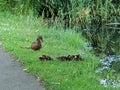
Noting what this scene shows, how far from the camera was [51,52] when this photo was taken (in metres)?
11.0

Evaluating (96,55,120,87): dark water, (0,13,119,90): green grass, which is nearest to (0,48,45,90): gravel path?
(0,13,119,90): green grass

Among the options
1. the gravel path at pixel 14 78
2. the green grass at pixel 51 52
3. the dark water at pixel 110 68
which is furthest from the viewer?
the dark water at pixel 110 68

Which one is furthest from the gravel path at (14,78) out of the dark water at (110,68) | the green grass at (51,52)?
the dark water at (110,68)

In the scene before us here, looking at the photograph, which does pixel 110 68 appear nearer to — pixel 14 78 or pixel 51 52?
pixel 51 52

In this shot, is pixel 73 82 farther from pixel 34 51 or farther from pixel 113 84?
pixel 34 51

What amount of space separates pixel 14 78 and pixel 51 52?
109 inches

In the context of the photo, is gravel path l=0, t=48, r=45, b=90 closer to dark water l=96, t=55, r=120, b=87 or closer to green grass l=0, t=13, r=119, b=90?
green grass l=0, t=13, r=119, b=90

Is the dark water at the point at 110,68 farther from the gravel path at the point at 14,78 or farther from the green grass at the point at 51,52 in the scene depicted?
the gravel path at the point at 14,78

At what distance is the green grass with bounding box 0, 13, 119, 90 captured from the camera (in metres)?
8.37

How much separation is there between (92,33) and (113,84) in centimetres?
775

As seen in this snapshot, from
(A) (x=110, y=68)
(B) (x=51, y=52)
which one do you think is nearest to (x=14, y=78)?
(A) (x=110, y=68)

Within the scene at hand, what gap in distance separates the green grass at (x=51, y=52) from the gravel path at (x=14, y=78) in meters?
0.19

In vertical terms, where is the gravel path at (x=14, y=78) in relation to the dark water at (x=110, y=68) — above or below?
above

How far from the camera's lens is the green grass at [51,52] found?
8.37m
